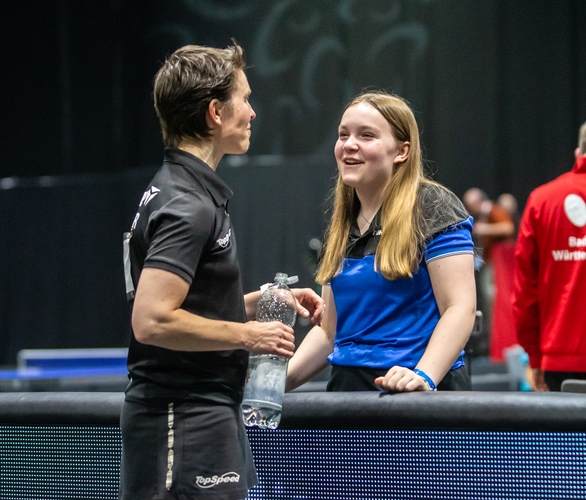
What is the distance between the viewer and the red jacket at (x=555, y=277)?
3496 mm

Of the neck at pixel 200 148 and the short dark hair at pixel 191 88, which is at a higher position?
the short dark hair at pixel 191 88

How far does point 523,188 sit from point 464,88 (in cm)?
132

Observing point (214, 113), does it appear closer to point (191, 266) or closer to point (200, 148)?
point (200, 148)

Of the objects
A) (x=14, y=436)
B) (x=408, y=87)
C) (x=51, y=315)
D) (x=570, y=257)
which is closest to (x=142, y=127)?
(x=51, y=315)

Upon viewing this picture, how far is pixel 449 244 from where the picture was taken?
2.07 meters

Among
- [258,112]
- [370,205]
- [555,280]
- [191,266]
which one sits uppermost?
[258,112]

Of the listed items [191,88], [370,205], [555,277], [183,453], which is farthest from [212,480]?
[555,277]

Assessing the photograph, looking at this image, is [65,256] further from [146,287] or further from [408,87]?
[146,287]

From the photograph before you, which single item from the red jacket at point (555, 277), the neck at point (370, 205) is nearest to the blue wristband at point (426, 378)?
the neck at point (370, 205)

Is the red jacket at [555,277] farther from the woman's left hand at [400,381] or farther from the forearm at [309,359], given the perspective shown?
the woman's left hand at [400,381]

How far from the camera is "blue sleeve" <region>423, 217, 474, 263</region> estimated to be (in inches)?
81.6

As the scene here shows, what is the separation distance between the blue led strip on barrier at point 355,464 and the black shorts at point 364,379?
29 cm

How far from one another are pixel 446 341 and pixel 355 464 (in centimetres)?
38

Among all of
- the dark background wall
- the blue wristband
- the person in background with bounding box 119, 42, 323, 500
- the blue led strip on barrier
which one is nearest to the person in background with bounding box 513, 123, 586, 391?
the blue wristband
